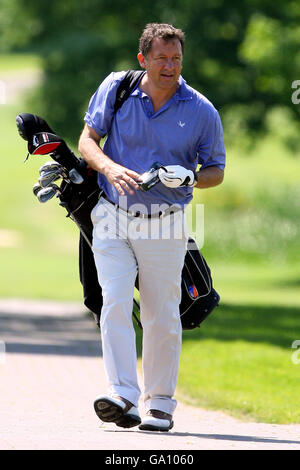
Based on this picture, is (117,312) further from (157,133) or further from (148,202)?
(157,133)

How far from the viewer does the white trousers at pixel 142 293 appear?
6539 mm

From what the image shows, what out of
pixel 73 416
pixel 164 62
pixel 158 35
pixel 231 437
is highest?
pixel 158 35

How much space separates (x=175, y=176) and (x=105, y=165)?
0.43 meters

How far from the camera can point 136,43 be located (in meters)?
19.8

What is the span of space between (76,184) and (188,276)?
2.81 feet

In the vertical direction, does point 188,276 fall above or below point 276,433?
above

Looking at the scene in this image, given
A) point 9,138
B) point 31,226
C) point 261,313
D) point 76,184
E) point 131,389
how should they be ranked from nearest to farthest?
point 131,389, point 76,184, point 261,313, point 31,226, point 9,138

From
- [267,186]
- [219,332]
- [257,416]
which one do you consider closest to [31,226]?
[267,186]

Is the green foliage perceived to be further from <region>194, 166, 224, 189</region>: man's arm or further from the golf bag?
<region>194, 166, 224, 189</region>: man's arm

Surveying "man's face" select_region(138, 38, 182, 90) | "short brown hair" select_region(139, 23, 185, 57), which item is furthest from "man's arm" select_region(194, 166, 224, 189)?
"short brown hair" select_region(139, 23, 185, 57)

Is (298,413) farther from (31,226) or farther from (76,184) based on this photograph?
(31,226)

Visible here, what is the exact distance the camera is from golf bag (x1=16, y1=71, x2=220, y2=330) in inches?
270

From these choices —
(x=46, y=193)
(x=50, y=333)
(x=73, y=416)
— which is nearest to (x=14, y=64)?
(x=50, y=333)

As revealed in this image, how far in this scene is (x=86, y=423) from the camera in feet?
22.8
